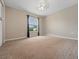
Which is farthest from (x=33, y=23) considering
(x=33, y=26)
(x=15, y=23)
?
(x=15, y=23)

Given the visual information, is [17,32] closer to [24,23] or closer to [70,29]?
[24,23]

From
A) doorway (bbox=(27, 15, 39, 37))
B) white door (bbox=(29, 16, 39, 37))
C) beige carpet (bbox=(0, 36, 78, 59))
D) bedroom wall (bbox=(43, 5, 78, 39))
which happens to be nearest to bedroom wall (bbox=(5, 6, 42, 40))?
doorway (bbox=(27, 15, 39, 37))

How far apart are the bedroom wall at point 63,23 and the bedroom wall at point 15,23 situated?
250cm

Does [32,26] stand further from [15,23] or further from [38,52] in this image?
[38,52]

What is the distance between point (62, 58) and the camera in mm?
2225

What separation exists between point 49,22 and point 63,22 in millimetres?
1512

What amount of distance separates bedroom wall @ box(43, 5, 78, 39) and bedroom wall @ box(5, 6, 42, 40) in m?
2.50

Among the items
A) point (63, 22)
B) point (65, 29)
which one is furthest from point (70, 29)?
point (63, 22)

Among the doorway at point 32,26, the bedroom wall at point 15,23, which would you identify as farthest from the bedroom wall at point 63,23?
the bedroom wall at point 15,23

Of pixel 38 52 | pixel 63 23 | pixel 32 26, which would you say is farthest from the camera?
pixel 32 26

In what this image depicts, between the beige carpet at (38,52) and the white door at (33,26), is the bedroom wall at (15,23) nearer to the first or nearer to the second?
the white door at (33,26)

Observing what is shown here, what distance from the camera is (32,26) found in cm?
704

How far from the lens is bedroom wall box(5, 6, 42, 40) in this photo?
195 inches

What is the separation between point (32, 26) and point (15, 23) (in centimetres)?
192
